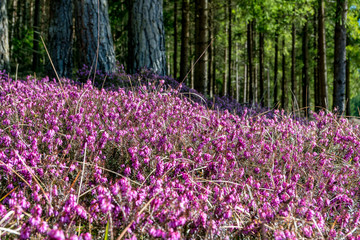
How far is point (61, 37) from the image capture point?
9.66 m

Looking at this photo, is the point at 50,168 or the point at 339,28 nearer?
the point at 50,168

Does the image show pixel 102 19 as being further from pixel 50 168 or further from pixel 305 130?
pixel 50 168

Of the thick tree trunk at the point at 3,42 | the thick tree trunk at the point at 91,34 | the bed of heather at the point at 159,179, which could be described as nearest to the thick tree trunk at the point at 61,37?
the thick tree trunk at the point at 3,42

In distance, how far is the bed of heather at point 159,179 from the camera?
1.78 meters

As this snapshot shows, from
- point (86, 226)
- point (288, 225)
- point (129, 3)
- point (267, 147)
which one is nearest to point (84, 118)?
point (86, 226)

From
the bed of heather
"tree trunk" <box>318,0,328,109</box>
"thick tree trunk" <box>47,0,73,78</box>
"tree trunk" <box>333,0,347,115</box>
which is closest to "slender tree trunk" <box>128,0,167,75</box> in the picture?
"thick tree trunk" <box>47,0,73,78</box>

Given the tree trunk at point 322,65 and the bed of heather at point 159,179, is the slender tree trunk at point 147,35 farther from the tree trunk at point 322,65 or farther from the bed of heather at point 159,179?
the tree trunk at point 322,65

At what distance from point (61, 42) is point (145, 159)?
840 cm

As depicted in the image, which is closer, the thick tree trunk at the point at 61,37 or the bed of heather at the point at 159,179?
the bed of heather at the point at 159,179

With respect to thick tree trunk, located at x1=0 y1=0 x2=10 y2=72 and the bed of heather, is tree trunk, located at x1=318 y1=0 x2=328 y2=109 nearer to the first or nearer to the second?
the bed of heather

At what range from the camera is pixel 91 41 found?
24.6 feet

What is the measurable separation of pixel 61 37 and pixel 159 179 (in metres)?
8.93

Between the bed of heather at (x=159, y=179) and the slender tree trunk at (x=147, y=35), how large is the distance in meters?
4.02

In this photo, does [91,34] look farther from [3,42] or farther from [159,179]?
[159,179]
